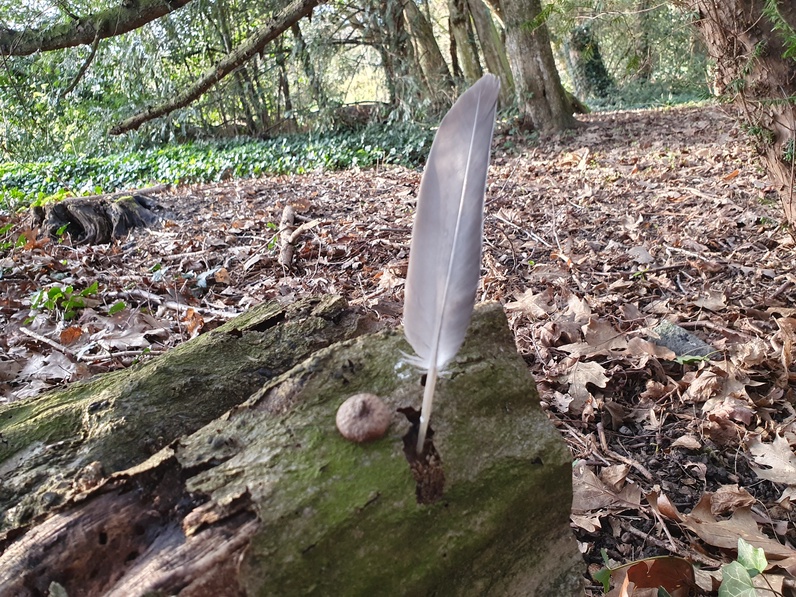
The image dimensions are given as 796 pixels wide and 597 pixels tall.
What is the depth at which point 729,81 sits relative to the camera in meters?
3.14

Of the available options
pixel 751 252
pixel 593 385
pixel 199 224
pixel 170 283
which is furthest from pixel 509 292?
pixel 199 224

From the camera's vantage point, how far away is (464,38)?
40.7ft

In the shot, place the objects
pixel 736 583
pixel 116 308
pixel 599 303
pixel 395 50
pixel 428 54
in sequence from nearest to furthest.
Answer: pixel 736 583 < pixel 599 303 < pixel 116 308 < pixel 395 50 < pixel 428 54

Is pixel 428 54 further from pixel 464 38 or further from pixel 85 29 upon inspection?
pixel 85 29

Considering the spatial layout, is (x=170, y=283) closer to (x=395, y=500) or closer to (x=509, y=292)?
(x=509, y=292)

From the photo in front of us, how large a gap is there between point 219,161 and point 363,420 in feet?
34.9

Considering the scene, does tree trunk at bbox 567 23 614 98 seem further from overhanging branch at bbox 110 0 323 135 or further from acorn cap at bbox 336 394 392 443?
acorn cap at bbox 336 394 392 443

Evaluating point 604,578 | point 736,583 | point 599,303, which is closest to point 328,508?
point 604,578

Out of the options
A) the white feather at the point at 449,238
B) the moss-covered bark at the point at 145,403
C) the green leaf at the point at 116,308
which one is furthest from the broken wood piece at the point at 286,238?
the white feather at the point at 449,238

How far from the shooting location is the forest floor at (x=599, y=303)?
6.29ft

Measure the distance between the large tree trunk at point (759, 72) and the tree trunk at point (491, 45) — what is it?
8601 millimetres

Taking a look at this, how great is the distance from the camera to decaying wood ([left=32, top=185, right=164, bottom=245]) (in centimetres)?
546

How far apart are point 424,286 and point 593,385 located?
63.3 inches

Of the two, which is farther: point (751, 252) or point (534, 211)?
point (534, 211)
